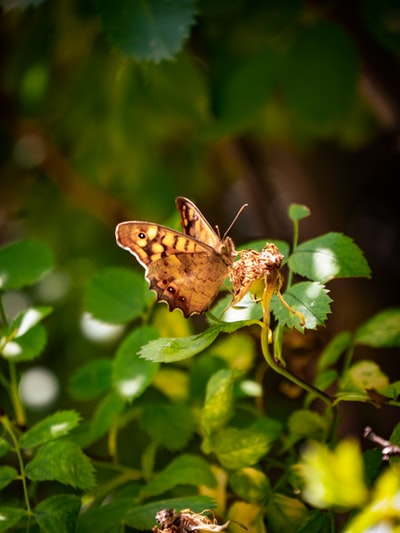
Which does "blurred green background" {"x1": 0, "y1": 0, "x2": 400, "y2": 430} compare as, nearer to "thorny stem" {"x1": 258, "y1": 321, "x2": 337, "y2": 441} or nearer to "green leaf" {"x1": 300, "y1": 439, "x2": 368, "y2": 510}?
"thorny stem" {"x1": 258, "y1": 321, "x2": 337, "y2": 441}

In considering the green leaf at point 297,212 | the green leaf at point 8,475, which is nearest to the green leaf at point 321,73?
the green leaf at point 297,212

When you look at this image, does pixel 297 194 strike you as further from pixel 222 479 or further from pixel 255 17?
pixel 222 479

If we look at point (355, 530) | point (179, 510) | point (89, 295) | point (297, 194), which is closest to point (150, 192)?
point (297, 194)

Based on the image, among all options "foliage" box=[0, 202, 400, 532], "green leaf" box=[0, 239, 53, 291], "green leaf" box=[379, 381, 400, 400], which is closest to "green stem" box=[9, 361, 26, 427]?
"foliage" box=[0, 202, 400, 532]

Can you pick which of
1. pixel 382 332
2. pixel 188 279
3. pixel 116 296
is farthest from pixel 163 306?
pixel 382 332

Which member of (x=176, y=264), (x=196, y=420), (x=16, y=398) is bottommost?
(x=196, y=420)

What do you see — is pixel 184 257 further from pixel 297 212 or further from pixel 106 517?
pixel 106 517

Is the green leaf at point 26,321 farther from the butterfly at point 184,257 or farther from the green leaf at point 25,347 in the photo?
the butterfly at point 184,257

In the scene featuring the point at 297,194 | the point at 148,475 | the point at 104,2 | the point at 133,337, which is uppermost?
the point at 104,2
